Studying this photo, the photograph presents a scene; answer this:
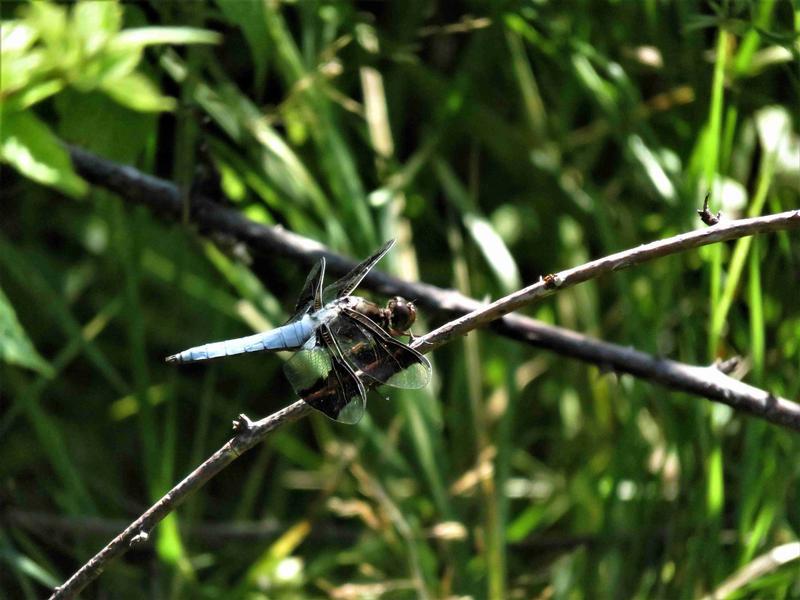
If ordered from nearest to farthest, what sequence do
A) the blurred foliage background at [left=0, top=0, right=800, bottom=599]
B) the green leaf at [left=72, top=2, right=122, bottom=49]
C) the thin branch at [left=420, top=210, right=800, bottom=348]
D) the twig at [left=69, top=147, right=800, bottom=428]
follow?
the thin branch at [left=420, top=210, right=800, bottom=348]
the green leaf at [left=72, top=2, right=122, bottom=49]
the twig at [left=69, top=147, right=800, bottom=428]
the blurred foliage background at [left=0, top=0, right=800, bottom=599]

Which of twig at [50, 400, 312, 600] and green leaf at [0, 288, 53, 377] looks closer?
twig at [50, 400, 312, 600]

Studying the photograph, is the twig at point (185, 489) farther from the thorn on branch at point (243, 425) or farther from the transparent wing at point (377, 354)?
the transparent wing at point (377, 354)

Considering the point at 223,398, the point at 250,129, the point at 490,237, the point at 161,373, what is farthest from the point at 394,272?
the point at 161,373

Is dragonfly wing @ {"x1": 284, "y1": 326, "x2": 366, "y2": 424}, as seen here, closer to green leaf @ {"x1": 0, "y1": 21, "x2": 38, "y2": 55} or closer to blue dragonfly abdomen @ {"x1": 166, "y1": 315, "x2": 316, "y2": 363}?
blue dragonfly abdomen @ {"x1": 166, "y1": 315, "x2": 316, "y2": 363}

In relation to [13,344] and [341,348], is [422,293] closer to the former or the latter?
[341,348]

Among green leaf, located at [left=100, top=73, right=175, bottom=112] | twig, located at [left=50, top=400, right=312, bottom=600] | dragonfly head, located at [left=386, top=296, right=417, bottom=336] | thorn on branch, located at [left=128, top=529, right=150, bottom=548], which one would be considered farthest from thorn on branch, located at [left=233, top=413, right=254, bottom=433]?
green leaf, located at [left=100, top=73, right=175, bottom=112]

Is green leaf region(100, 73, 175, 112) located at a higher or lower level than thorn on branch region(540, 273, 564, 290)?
higher

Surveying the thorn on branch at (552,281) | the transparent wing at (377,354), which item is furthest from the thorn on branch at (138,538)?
the thorn on branch at (552,281)

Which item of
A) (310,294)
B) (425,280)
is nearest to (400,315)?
(310,294)

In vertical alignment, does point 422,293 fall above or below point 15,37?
below
